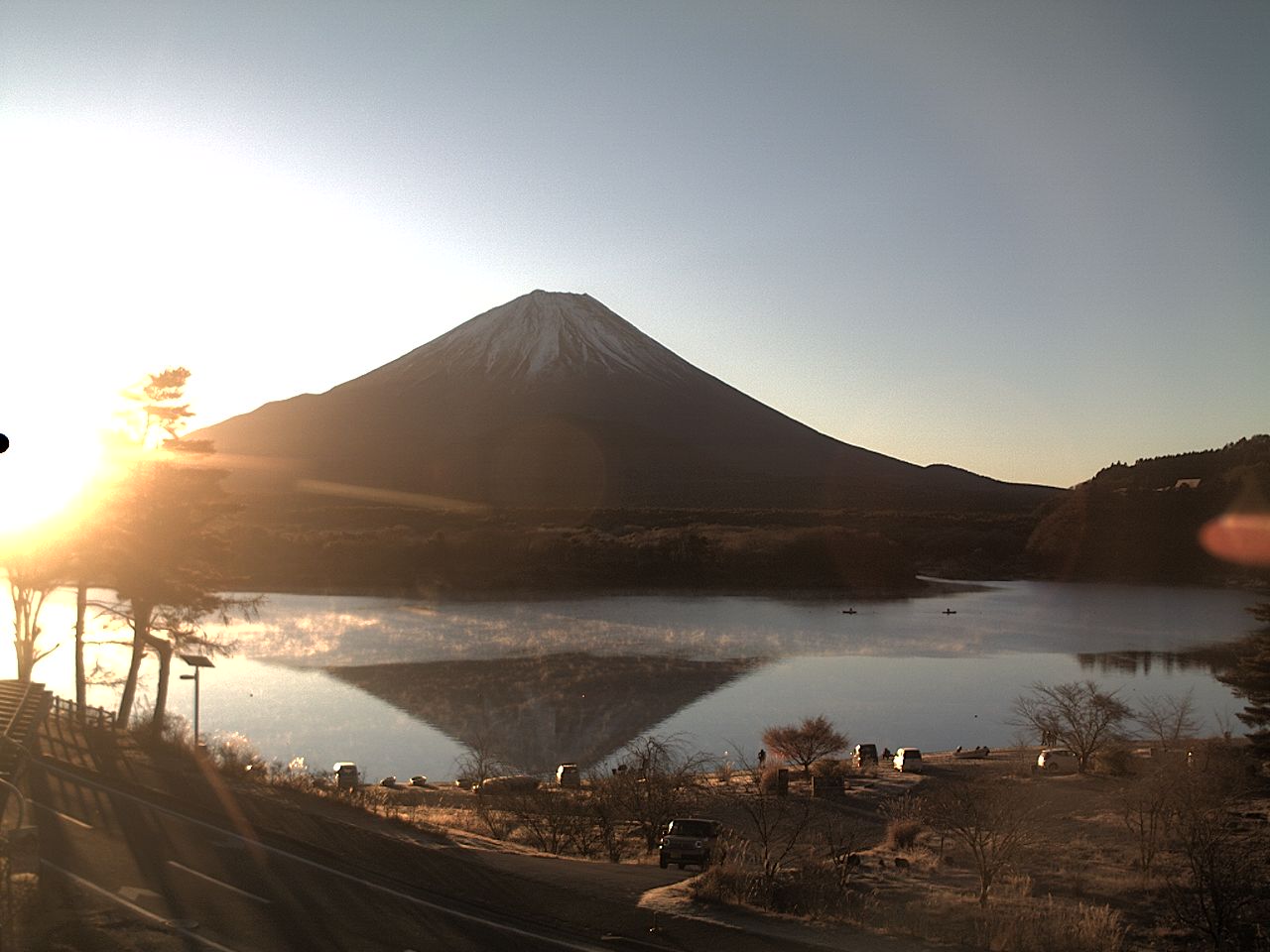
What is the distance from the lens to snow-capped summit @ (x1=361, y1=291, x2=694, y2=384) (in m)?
153

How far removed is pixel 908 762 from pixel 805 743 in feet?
9.27

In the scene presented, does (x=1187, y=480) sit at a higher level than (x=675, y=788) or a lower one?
higher

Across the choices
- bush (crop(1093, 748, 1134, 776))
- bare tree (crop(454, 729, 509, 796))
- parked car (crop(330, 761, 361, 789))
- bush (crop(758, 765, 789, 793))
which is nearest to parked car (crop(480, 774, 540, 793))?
bare tree (crop(454, 729, 509, 796))

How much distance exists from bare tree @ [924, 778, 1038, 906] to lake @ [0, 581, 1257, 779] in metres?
8.68

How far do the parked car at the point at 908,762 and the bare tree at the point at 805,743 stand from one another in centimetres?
211

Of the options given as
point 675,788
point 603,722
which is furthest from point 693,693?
point 675,788

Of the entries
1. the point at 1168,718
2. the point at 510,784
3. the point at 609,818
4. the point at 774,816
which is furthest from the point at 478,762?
the point at 1168,718

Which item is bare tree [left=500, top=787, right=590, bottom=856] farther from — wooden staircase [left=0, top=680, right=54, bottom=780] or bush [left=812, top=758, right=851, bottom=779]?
wooden staircase [left=0, top=680, right=54, bottom=780]

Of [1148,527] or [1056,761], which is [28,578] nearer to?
[1056,761]

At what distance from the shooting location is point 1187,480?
342 ft

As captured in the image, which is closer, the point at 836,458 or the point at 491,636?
the point at 491,636

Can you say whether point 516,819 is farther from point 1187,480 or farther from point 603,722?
point 1187,480

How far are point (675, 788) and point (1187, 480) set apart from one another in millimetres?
100025

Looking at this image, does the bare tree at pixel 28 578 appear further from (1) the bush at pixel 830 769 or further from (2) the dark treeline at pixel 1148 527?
(2) the dark treeline at pixel 1148 527
